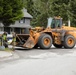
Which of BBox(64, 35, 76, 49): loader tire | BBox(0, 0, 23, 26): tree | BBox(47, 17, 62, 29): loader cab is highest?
BBox(0, 0, 23, 26): tree

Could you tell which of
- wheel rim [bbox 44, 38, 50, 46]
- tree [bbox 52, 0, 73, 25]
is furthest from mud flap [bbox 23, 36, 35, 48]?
tree [bbox 52, 0, 73, 25]

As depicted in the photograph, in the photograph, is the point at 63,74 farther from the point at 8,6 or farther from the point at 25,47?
the point at 8,6

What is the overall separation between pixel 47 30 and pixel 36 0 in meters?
65.6

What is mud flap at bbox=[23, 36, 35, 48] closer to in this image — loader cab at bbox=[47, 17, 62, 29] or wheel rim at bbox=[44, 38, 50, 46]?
wheel rim at bbox=[44, 38, 50, 46]

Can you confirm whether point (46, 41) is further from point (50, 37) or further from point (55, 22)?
point (55, 22)

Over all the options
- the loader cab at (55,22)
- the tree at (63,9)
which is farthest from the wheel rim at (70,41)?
the tree at (63,9)

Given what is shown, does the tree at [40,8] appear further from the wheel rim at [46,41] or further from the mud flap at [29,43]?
the mud flap at [29,43]

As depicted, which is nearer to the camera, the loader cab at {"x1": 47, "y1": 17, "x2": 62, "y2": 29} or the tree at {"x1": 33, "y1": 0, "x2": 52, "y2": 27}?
the loader cab at {"x1": 47, "y1": 17, "x2": 62, "y2": 29}

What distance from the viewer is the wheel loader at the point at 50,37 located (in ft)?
84.4

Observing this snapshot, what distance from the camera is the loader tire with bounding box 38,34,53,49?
84.8 ft

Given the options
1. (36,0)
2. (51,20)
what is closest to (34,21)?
(36,0)

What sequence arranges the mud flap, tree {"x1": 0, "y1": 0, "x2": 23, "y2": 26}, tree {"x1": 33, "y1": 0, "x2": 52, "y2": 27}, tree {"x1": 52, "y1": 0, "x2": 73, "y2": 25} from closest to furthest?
the mud flap → tree {"x1": 0, "y1": 0, "x2": 23, "y2": 26} → tree {"x1": 52, "y1": 0, "x2": 73, "y2": 25} → tree {"x1": 33, "y1": 0, "x2": 52, "y2": 27}

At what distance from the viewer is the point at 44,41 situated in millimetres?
26141

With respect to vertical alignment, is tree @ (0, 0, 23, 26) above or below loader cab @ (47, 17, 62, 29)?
above
